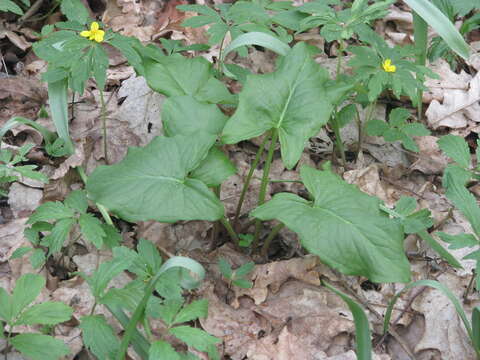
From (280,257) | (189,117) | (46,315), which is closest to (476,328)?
(280,257)

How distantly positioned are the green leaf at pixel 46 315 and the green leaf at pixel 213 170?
2.11 ft

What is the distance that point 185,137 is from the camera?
79.4 inches

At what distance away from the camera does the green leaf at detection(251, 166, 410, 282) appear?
177cm

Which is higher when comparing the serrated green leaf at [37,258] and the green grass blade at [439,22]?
the green grass blade at [439,22]

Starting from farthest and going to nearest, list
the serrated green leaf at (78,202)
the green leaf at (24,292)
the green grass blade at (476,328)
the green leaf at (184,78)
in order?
the green leaf at (184,78)
the serrated green leaf at (78,202)
the green grass blade at (476,328)
the green leaf at (24,292)

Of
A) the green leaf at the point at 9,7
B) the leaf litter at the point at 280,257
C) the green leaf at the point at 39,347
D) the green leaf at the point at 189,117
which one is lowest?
the leaf litter at the point at 280,257

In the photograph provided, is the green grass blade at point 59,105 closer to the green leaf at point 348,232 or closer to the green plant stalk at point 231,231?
the green plant stalk at point 231,231

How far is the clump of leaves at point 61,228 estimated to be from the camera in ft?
6.48

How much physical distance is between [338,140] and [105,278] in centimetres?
137

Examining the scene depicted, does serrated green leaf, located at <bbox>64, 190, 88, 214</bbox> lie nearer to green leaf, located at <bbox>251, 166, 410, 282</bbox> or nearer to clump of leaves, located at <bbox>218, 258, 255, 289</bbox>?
clump of leaves, located at <bbox>218, 258, 255, 289</bbox>

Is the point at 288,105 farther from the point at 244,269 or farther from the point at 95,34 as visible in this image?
the point at 95,34

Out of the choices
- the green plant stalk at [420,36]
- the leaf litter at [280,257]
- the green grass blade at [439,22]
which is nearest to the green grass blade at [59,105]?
the leaf litter at [280,257]

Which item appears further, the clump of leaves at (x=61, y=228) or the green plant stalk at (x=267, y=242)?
the green plant stalk at (x=267, y=242)

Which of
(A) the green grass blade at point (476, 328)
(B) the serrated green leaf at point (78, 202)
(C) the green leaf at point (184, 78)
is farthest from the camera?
(C) the green leaf at point (184, 78)
